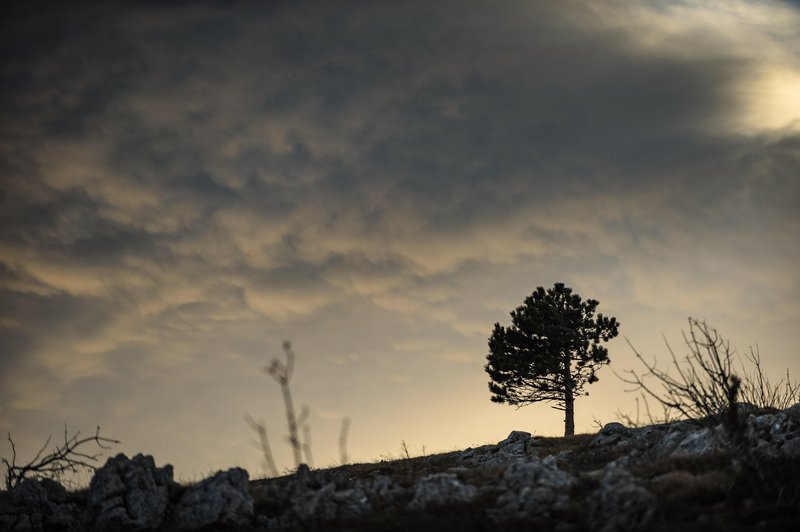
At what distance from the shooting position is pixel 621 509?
11.1 metres

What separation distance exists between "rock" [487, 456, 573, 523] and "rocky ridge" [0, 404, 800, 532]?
0.02 metres

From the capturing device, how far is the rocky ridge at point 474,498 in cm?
1160

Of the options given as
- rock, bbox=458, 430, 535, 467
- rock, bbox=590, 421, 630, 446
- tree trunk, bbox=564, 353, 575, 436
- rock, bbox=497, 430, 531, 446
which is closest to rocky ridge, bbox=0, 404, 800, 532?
rock, bbox=590, 421, 630, 446

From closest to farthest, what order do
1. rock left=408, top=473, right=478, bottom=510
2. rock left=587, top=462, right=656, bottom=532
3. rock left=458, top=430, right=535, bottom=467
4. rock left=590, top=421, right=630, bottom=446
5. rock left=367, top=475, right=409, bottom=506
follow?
rock left=587, top=462, right=656, bottom=532 → rock left=408, top=473, right=478, bottom=510 → rock left=367, top=475, right=409, bottom=506 → rock left=590, top=421, right=630, bottom=446 → rock left=458, top=430, right=535, bottom=467

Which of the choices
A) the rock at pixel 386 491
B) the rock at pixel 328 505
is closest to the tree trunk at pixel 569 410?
the rock at pixel 386 491

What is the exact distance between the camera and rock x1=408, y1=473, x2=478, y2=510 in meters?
13.1

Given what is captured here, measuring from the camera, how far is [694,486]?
42.7 ft

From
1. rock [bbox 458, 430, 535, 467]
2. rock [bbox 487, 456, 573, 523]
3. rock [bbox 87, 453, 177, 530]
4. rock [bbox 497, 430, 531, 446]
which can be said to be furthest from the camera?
rock [bbox 497, 430, 531, 446]

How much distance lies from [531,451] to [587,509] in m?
21.2

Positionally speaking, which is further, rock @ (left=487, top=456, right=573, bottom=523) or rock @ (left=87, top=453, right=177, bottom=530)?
rock @ (left=87, top=453, right=177, bottom=530)

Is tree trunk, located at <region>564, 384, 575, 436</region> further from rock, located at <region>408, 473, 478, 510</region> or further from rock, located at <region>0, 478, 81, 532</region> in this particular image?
rock, located at <region>0, 478, 81, 532</region>

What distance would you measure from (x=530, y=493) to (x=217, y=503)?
6.90m

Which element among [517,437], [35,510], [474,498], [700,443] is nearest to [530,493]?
[474,498]

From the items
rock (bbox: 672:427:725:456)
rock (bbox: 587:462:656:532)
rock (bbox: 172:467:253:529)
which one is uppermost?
rock (bbox: 172:467:253:529)
